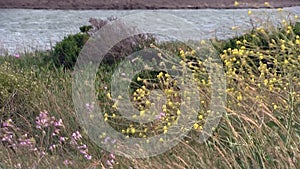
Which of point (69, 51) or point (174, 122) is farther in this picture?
point (69, 51)

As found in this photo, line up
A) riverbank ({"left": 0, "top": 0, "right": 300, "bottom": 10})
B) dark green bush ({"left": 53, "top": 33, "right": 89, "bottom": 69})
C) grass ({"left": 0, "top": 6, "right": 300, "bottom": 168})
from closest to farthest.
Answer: grass ({"left": 0, "top": 6, "right": 300, "bottom": 168}) < dark green bush ({"left": 53, "top": 33, "right": 89, "bottom": 69}) < riverbank ({"left": 0, "top": 0, "right": 300, "bottom": 10})

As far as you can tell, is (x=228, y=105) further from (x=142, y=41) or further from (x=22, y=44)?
(x=22, y=44)

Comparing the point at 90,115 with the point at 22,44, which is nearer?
the point at 90,115

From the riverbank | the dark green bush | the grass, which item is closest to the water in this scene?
the riverbank

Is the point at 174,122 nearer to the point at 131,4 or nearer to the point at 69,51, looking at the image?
the point at 69,51

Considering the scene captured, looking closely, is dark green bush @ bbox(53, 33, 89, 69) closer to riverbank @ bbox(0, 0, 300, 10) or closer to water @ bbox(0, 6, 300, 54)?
water @ bbox(0, 6, 300, 54)

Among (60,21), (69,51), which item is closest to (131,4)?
(60,21)

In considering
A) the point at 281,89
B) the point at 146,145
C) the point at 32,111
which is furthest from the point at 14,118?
the point at 281,89
